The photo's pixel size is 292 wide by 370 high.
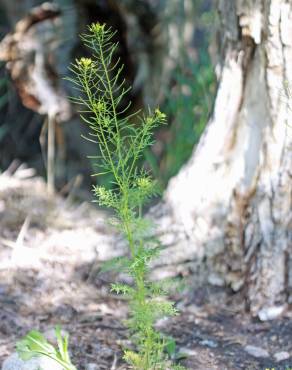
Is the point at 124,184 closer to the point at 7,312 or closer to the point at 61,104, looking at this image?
the point at 7,312

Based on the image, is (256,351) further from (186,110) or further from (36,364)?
(186,110)

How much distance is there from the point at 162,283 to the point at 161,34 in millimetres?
2357

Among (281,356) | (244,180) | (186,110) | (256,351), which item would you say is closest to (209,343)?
(256,351)

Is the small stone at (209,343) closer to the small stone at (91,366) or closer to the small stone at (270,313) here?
the small stone at (270,313)

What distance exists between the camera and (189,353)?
261cm

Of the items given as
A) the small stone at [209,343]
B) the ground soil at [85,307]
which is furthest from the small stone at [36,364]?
the small stone at [209,343]

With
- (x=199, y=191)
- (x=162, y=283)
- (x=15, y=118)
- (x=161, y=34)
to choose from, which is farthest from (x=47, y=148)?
(x=162, y=283)

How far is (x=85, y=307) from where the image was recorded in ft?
9.82

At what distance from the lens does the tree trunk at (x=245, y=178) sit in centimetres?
271

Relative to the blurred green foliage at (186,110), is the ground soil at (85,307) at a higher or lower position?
lower

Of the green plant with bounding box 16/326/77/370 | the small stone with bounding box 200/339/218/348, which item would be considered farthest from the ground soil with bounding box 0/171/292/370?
the green plant with bounding box 16/326/77/370

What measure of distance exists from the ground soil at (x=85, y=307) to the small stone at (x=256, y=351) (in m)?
0.02

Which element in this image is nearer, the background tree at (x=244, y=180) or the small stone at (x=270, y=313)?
the background tree at (x=244, y=180)

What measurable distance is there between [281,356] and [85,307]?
0.88m
